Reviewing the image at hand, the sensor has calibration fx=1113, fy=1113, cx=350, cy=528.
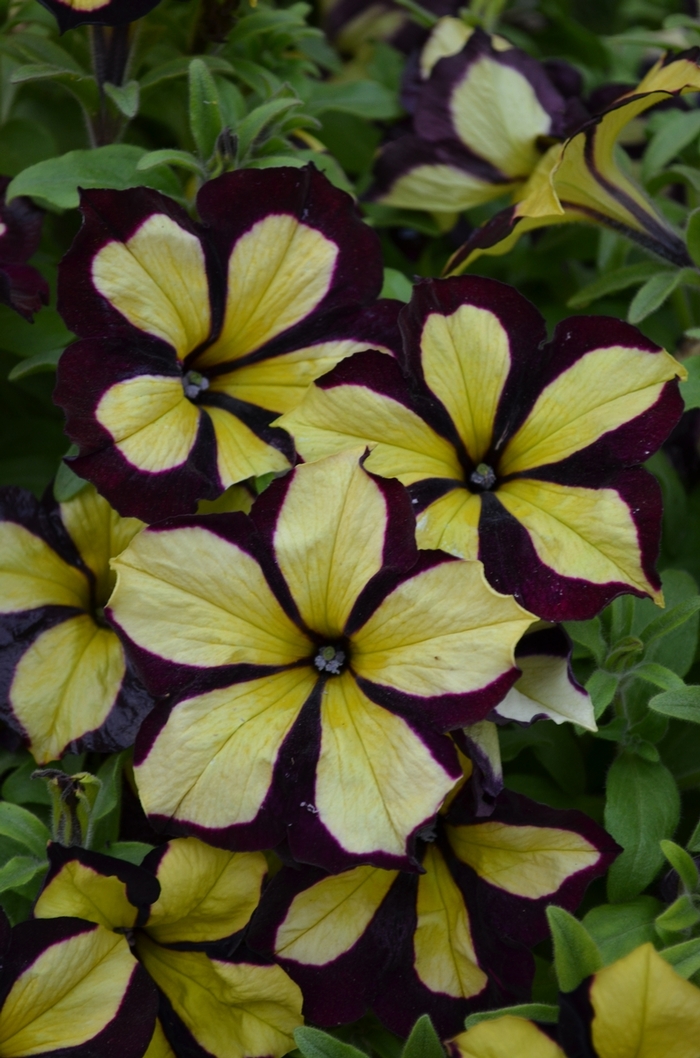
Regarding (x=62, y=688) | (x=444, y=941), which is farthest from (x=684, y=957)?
(x=62, y=688)

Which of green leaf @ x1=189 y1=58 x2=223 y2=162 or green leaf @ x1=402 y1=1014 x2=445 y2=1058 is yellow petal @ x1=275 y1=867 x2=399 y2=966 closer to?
green leaf @ x1=402 y1=1014 x2=445 y2=1058

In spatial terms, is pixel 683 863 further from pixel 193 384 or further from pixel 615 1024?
pixel 193 384

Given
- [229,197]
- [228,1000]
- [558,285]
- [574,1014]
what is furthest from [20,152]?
[574,1014]

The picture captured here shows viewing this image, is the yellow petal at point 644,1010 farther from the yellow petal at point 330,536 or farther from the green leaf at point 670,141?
the green leaf at point 670,141

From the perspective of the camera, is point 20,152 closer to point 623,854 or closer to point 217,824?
point 217,824

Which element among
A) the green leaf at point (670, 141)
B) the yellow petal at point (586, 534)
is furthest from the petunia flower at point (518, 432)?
the green leaf at point (670, 141)
